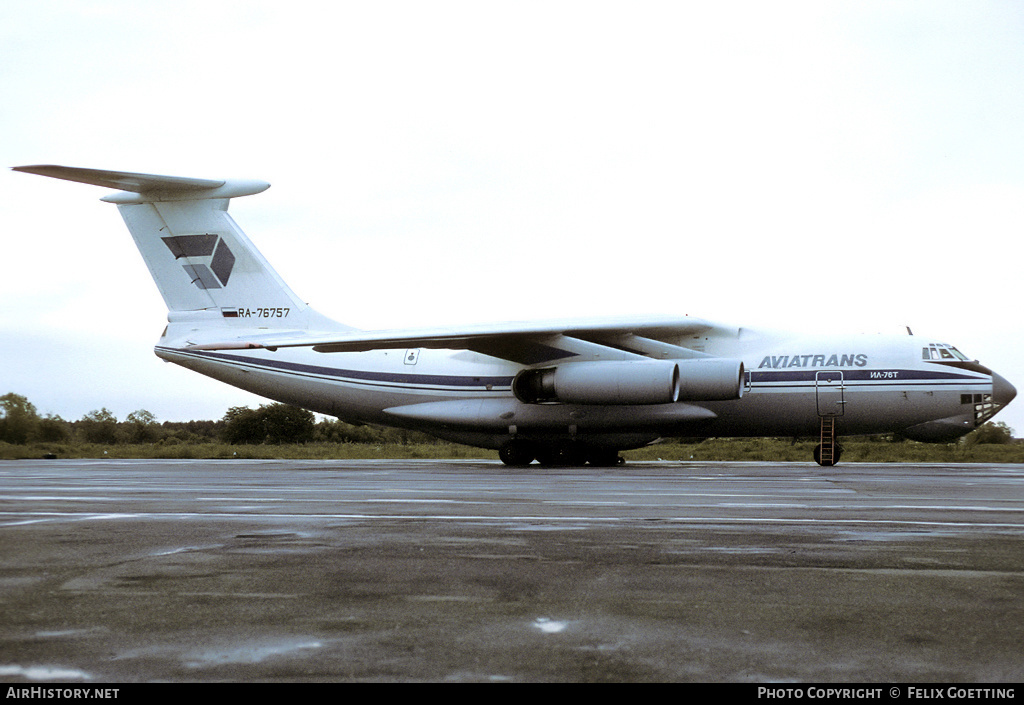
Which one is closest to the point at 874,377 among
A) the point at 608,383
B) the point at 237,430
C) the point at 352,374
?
the point at 608,383

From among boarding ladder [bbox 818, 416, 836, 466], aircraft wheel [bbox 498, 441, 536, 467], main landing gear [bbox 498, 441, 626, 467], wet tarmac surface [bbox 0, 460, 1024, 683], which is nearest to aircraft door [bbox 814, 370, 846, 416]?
boarding ladder [bbox 818, 416, 836, 466]

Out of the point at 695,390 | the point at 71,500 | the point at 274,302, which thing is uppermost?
the point at 274,302

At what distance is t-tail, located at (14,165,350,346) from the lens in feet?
69.4

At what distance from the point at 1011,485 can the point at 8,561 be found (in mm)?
9757

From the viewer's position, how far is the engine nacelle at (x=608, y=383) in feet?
Answer: 55.8

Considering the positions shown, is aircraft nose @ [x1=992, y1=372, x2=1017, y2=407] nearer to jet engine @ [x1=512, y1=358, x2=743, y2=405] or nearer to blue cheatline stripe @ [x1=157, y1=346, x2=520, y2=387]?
jet engine @ [x1=512, y1=358, x2=743, y2=405]

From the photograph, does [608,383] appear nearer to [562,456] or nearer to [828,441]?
[562,456]

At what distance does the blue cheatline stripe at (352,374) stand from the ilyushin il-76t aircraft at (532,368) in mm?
30

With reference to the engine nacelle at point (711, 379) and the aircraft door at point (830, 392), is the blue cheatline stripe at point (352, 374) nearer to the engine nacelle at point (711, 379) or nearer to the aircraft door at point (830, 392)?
the engine nacelle at point (711, 379)

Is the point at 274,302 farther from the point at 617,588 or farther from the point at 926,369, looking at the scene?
the point at 617,588

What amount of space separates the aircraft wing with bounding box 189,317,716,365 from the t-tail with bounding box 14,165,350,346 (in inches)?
64.4

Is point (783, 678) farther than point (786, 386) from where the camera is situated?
No
